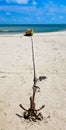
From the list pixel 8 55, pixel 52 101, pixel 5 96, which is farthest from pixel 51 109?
pixel 8 55

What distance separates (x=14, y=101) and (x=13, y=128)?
3.07ft

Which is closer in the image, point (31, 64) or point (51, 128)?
point (51, 128)

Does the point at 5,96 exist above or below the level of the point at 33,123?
above

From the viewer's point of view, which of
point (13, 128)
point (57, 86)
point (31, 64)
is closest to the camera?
point (13, 128)

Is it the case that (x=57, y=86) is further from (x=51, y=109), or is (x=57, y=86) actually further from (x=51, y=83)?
(x=51, y=109)

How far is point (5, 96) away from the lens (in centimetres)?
447

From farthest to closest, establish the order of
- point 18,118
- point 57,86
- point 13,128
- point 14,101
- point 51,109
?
point 57,86
point 14,101
point 51,109
point 18,118
point 13,128

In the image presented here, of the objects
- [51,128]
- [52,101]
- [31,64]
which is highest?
[31,64]

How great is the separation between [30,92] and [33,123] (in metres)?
1.26

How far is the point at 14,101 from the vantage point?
424cm

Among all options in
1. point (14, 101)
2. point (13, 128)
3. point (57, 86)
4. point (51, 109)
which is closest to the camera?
point (13, 128)

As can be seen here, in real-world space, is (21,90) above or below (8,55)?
below

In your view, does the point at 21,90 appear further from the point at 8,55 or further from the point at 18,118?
the point at 8,55

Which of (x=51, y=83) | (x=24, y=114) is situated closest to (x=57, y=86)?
(x=51, y=83)
